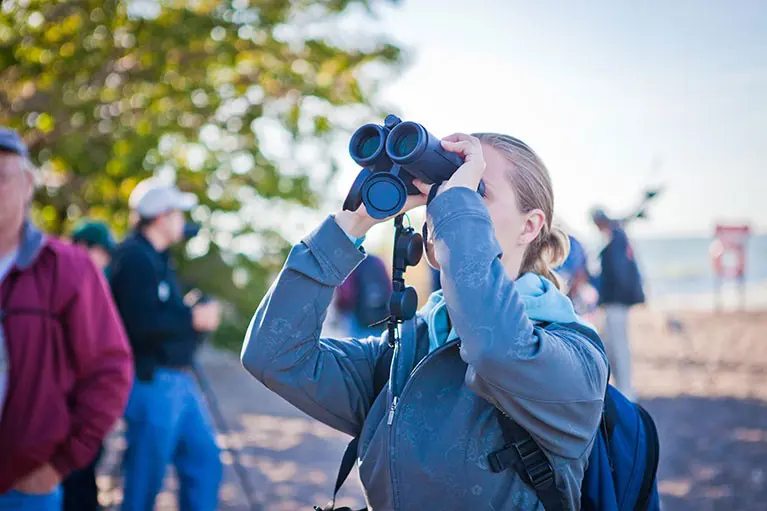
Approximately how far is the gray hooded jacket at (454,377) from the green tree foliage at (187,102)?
18.8 feet

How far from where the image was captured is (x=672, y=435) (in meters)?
6.80

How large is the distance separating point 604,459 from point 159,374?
2659 mm

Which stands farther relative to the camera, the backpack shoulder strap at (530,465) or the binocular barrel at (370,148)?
the binocular barrel at (370,148)

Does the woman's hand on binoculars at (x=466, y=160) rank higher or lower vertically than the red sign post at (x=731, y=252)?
higher

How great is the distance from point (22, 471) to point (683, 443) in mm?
5814

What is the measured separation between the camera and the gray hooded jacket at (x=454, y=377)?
1.48 m

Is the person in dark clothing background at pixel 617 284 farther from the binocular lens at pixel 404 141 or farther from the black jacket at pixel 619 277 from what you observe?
the binocular lens at pixel 404 141

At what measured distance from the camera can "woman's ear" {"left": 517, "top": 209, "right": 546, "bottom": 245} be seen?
1758 mm

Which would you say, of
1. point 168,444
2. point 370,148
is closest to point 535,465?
point 370,148

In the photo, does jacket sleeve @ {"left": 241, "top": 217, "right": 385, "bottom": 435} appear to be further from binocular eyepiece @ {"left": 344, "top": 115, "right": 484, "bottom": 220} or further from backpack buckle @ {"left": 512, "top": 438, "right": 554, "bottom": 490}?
backpack buckle @ {"left": 512, "top": 438, "right": 554, "bottom": 490}

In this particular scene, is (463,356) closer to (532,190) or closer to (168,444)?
(532,190)

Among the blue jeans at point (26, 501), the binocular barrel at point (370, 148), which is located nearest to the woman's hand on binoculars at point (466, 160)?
the binocular barrel at point (370, 148)

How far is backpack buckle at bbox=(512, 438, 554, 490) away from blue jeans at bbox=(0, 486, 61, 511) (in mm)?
1778

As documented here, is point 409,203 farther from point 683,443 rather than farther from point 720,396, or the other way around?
point 720,396
